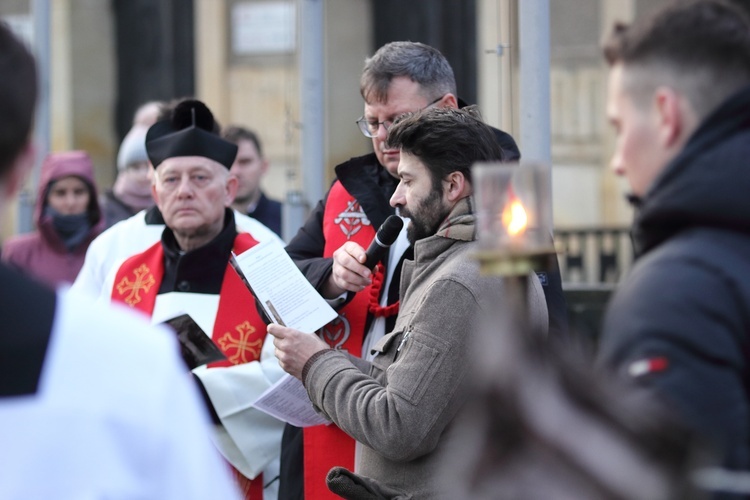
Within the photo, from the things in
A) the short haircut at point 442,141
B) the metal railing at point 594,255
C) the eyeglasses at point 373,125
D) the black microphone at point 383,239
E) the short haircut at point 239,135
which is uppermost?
the short haircut at point 239,135

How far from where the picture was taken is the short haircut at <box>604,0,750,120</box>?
1904 millimetres

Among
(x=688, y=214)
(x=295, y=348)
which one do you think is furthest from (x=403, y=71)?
(x=688, y=214)

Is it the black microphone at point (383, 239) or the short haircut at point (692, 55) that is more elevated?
the short haircut at point (692, 55)

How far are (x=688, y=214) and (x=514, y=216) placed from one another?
28 centimetres

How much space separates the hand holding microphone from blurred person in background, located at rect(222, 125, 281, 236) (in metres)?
3.11

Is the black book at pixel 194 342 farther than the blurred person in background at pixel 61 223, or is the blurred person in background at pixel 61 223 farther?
the blurred person in background at pixel 61 223

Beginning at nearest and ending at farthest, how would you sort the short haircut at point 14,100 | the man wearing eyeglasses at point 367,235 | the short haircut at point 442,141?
the short haircut at point 14,100, the short haircut at point 442,141, the man wearing eyeglasses at point 367,235

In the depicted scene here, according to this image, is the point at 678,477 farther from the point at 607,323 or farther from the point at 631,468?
the point at 607,323

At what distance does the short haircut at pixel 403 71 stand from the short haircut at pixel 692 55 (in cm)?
199

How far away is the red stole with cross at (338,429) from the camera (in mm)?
3838

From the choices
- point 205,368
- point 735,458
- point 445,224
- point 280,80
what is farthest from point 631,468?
point 280,80

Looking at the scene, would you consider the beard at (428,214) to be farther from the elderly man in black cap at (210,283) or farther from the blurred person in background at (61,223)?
the blurred person in background at (61,223)

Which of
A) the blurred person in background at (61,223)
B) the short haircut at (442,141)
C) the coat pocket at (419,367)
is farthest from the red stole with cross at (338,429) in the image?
the blurred person in background at (61,223)

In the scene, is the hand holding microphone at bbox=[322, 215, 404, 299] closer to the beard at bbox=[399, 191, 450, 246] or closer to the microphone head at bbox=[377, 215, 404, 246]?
the microphone head at bbox=[377, 215, 404, 246]
